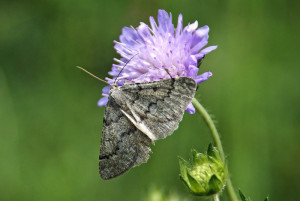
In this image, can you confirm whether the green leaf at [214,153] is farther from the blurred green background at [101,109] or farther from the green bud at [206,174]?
the blurred green background at [101,109]

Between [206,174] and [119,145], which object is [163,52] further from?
[206,174]

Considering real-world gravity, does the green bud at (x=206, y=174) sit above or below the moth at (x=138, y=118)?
below

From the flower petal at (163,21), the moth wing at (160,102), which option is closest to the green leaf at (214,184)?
the moth wing at (160,102)

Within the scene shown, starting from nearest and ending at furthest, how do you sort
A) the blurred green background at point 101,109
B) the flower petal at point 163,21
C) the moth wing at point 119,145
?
1. the moth wing at point 119,145
2. the flower petal at point 163,21
3. the blurred green background at point 101,109

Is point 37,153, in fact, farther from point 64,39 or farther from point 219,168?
point 219,168

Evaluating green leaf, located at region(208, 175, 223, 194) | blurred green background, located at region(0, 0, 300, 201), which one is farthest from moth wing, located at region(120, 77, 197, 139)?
blurred green background, located at region(0, 0, 300, 201)
